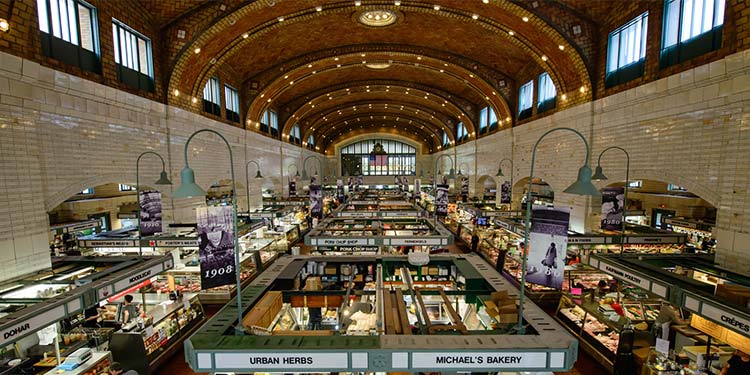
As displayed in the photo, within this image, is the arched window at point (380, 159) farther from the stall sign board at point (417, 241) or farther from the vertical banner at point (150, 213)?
the vertical banner at point (150, 213)

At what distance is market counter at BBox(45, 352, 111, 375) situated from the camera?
5.34m

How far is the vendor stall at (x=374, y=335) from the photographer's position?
12.0ft

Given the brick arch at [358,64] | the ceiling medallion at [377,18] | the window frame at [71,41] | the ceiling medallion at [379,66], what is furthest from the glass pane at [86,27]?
the ceiling medallion at [379,66]

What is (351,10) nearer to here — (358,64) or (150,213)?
(358,64)

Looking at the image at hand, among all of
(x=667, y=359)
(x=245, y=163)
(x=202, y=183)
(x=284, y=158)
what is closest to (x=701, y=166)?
(x=667, y=359)

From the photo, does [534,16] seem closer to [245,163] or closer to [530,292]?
[530,292]

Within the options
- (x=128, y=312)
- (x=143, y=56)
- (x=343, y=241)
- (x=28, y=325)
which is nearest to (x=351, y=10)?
(x=143, y=56)

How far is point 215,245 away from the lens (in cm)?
591

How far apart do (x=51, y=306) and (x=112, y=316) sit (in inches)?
150

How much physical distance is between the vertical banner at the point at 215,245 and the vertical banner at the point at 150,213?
16.4 feet

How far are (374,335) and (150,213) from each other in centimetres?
887

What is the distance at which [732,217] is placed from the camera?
6.78 m

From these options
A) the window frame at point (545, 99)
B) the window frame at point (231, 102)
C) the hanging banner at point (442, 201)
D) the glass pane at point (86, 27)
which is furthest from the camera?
the window frame at point (231, 102)

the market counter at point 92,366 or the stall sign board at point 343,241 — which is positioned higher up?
the stall sign board at point 343,241
